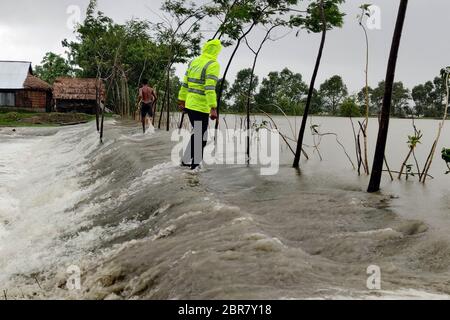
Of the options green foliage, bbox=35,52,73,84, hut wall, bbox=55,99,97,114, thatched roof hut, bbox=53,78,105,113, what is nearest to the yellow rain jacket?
thatched roof hut, bbox=53,78,105,113

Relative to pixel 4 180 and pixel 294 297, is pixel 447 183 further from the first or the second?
pixel 4 180

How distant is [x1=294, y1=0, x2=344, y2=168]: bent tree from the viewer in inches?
392

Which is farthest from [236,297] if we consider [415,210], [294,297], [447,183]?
[447,183]

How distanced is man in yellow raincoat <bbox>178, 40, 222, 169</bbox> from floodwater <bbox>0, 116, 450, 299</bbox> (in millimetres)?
912

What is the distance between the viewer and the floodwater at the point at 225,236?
4.11 metres

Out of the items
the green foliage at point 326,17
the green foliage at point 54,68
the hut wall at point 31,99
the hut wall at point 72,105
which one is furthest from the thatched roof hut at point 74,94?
the green foliage at point 326,17

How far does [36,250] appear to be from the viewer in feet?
22.3

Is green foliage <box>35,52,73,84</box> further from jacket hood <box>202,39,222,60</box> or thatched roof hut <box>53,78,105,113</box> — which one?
jacket hood <box>202,39,222,60</box>

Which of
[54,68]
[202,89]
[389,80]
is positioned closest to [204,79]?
[202,89]

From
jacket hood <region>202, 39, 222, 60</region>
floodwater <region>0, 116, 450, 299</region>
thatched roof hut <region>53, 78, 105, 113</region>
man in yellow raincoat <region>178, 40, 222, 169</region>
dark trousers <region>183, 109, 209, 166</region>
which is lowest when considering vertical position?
floodwater <region>0, 116, 450, 299</region>

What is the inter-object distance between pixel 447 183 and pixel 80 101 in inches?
1527

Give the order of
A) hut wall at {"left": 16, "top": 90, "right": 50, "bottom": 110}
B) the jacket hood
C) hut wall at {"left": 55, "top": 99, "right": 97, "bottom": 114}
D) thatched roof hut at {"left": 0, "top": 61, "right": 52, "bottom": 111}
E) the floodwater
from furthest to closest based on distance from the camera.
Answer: hut wall at {"left": 55, "top": 99, "right": 97, "bottom": 114} < hut wall at {"left": 16, "top": 90, "right": 50, "bottom": 110} < thatched roof hut at {"left": 0, "top": 61, "right": 52, "bottom": 111} < the jacket hood < the floodwater

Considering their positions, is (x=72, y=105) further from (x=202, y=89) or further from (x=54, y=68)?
(x=202, y=89)

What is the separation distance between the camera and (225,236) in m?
5.25
